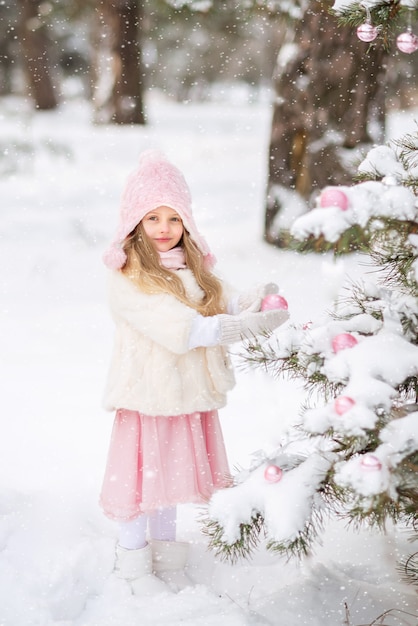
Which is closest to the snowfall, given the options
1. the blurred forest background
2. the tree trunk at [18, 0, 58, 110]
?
the blurred forest background

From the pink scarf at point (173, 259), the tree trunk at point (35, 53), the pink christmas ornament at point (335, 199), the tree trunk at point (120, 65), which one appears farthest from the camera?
the tree trunk at point (35, 53)

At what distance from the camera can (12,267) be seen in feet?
24.1

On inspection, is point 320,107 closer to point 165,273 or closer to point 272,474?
point 165,273

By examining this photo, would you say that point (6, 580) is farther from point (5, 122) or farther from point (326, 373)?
point (5, 122)

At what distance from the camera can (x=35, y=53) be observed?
13562 millimetres

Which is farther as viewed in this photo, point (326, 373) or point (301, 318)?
point (301, 318)

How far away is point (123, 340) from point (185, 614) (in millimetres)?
983

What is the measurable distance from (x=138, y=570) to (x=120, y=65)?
992 cm

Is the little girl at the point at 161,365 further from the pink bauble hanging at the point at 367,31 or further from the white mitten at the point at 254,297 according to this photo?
the pink bauble hanging at the point at 367,31

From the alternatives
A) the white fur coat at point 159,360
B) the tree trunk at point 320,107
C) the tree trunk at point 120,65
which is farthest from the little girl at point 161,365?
the tree trunk at point 120,65

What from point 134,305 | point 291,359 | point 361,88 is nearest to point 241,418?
point 134,305

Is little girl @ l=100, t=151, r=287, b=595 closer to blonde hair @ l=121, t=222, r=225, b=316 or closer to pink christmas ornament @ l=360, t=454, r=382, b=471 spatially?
blonde hair @ l=121, t=222, r=225, b=316

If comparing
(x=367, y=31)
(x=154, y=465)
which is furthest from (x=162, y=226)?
(x=367, y=31)

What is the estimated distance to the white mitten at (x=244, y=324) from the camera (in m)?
2.60
